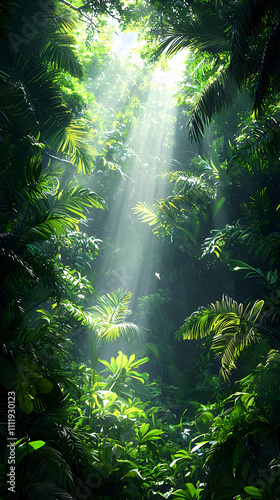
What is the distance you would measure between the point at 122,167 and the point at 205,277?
12.4 feet

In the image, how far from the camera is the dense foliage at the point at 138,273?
332 cm

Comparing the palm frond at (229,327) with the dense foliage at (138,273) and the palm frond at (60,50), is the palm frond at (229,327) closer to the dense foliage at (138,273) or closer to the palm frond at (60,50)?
the dense foliage at (138,273)

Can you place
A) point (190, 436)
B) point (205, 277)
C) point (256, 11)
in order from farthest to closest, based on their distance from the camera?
point (205, 277) → point (190, 436) → point (256, 11)

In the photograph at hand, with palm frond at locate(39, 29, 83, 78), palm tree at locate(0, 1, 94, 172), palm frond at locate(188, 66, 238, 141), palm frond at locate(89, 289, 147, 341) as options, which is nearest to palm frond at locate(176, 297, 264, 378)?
palm frond at locate(89, 289, 147, 341)

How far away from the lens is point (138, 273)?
10344 millimetres

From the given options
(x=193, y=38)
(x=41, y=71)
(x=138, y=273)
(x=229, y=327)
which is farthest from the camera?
(x=138, y=273)

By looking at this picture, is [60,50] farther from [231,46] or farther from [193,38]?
[231,46]

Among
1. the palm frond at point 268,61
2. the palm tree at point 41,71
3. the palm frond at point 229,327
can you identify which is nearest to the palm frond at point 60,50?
the palm tree at point 41,71

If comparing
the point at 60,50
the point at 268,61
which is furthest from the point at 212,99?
the point at 60,50

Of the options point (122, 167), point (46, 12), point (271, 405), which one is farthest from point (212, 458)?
point (122, 167)

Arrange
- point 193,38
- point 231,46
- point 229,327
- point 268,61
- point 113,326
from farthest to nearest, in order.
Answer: point 193,38 → point 113,326 → point 231,46 → point 268,61 → point 229,327

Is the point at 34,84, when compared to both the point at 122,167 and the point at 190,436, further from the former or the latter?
the point at 190,436

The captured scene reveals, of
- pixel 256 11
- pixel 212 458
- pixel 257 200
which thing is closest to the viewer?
pixel 212 458

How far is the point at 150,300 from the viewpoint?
8.69m
